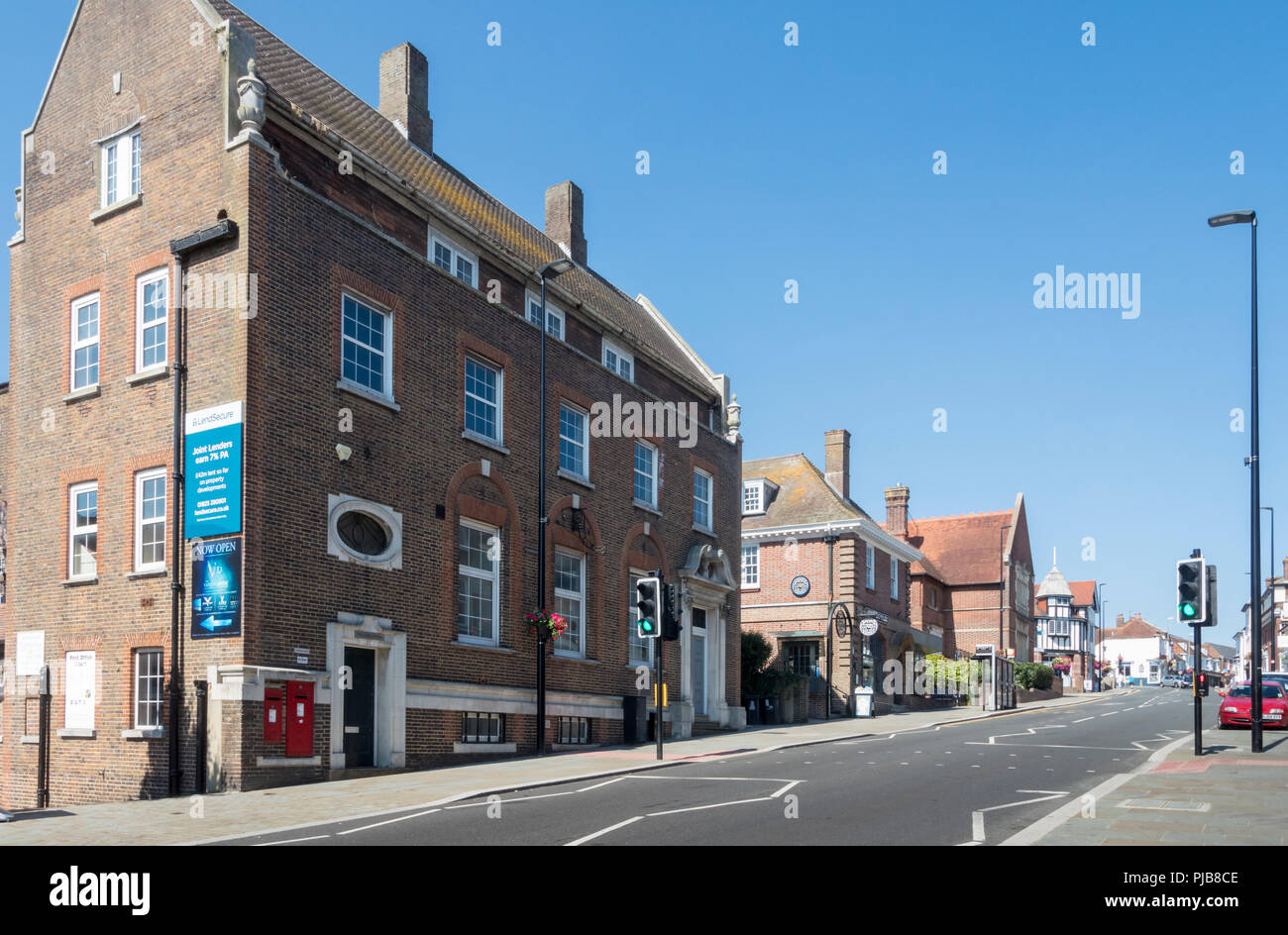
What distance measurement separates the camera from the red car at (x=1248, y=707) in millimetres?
29703

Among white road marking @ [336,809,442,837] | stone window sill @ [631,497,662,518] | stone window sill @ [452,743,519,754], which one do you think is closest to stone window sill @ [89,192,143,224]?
stone window sill @ [452,743,519,754]

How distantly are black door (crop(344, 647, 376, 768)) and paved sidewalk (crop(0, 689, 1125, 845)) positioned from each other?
105cm

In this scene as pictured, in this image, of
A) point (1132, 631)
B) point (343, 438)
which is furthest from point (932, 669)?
point (1132, 631)

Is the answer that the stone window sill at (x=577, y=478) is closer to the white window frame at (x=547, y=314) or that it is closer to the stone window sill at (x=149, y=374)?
the white window frame at (x=547, y=314)

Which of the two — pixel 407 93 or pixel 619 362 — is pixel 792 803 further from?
pixel 407 93

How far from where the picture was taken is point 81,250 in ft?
70.5

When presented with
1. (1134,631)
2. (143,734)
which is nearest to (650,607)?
(143,734)

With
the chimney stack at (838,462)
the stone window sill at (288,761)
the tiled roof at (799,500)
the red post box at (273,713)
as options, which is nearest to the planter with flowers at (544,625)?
the stone window sill at (288,761)

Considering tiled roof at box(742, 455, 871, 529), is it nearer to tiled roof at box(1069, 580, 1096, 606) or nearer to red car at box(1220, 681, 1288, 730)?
red car at box(1220, 681, 1288, 730)

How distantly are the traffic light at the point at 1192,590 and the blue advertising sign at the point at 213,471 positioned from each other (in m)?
16.0

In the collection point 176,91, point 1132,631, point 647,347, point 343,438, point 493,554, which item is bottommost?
point 1132,631

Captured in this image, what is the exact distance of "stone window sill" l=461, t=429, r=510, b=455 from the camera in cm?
2336
